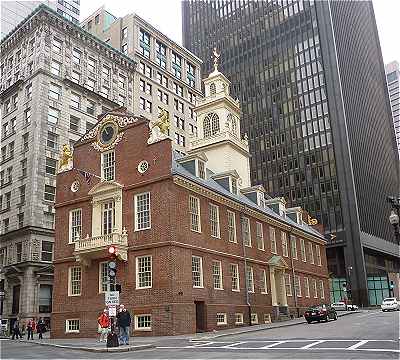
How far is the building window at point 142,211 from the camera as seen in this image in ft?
103

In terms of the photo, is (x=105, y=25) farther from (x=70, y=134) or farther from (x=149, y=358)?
(x=149, y=358)

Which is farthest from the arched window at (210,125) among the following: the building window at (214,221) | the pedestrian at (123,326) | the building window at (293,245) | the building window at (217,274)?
the pedestrian at (123,326)

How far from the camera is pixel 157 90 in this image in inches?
3063

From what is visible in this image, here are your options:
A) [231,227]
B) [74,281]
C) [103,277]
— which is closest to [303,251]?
[231,227]

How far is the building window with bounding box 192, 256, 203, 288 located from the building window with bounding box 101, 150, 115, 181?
8.21m

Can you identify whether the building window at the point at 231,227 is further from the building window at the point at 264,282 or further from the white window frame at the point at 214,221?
the building window at the point at 264,282

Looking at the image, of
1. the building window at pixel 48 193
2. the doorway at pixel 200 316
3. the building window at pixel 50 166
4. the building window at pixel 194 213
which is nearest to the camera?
the doorway at pixel 200 316

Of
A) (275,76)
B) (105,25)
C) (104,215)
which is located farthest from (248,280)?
(275,76)

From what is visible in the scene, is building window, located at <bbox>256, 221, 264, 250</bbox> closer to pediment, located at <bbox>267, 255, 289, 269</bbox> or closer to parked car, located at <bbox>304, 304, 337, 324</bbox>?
pediment, located at <bbox>267, 255, 289, 269</bbox>

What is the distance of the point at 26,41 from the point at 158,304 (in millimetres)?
45813

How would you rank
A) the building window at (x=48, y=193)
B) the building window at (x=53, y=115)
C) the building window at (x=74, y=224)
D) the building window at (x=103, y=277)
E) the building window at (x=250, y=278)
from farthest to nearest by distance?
the building window at (x=53, y=115), the building window at (x=48, y=193), the building window at (x=250, y=278), the building window at (x=74, y=224), the building window at (x=103, y=277)

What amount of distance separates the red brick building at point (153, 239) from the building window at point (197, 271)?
2.6 inches

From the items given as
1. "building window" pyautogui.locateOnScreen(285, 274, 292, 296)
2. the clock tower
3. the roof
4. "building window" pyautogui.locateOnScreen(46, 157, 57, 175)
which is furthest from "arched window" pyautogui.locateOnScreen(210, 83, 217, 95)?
"building window" pyautogui.locateOnScreen(46, 157, 57, 175)

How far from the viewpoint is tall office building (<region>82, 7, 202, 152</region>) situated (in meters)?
74.9
